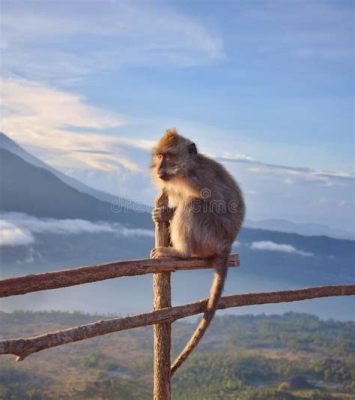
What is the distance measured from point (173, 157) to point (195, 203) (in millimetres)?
441

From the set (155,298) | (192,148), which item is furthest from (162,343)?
(192,148)

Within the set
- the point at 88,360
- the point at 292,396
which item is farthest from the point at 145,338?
the point at 292,396

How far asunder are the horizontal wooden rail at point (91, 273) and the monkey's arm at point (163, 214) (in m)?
0.43

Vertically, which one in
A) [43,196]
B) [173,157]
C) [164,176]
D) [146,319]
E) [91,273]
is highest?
[43,196]

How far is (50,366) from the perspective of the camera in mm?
25000

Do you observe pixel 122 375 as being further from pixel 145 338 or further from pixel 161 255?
pixel 161 255

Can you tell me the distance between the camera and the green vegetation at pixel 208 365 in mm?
21672

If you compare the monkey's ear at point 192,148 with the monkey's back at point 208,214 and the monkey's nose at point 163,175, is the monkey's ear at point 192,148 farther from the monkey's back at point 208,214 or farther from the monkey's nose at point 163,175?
the monkey's nose at point 163,175

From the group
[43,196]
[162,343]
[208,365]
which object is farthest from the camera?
[43,196]

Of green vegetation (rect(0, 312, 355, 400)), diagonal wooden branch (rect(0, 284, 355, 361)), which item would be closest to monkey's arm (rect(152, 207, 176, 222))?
diagonal wooden branch (rect(0, 284, 355, 361))

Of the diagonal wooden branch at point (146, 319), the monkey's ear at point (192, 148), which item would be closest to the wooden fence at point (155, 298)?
the diagonal wooden branch at point (146, 319)

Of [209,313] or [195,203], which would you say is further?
[195,203]

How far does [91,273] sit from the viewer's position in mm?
4062

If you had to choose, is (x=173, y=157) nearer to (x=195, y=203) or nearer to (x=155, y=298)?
(x=195, y=203)
